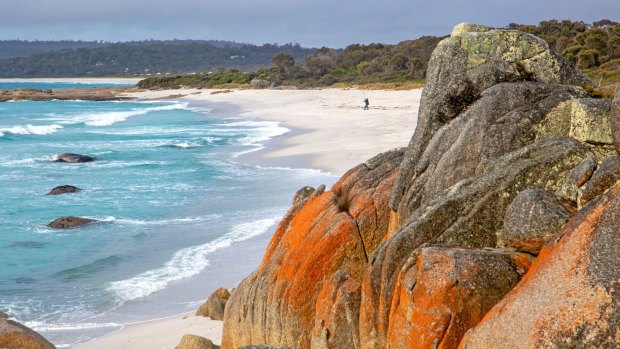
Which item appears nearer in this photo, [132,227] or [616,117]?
[616,117]

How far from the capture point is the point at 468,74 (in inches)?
439

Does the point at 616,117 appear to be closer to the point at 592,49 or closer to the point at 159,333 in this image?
the point at 159,333

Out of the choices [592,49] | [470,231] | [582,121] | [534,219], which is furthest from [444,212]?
[592,49]

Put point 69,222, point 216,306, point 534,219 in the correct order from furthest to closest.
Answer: point 69,222, point 216,306, point 534,219

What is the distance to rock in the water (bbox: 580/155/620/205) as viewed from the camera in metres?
7.66

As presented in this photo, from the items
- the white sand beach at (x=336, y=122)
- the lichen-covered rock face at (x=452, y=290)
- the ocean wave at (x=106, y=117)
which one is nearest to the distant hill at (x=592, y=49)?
the white sand beach at (x=336, y=122)

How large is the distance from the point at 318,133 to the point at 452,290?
4067cm

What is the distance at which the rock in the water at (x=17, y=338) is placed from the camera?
12.8 meters

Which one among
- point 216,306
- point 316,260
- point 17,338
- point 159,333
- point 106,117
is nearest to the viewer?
point 316,260

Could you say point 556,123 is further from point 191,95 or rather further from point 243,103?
point 191,95

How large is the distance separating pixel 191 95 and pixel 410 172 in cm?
10820

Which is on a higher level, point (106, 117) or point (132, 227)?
point (132, 227)

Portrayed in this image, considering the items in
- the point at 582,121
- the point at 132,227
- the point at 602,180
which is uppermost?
the point at 582,121

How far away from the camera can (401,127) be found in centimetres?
4475
